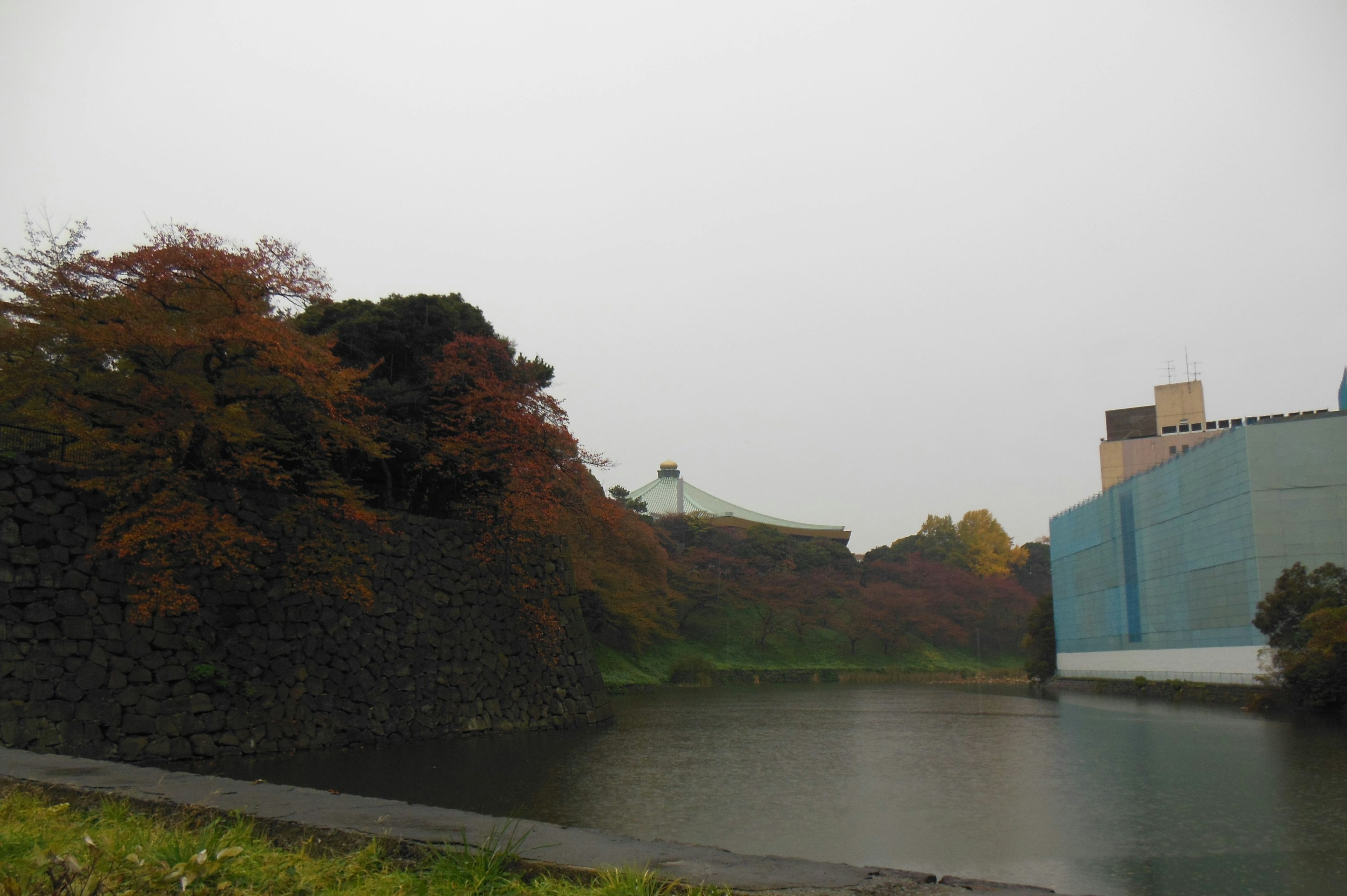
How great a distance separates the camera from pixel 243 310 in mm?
11156

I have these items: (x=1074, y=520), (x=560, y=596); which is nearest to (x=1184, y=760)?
(x=560, y=596)

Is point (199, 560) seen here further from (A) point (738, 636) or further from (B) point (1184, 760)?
(A) point (738, 636)

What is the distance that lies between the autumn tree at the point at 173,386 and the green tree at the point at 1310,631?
18.4 metres

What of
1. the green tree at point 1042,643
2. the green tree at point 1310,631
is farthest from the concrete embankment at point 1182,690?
the green tree at point 1042,643

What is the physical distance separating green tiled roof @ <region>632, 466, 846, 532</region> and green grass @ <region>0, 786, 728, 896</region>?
183ft

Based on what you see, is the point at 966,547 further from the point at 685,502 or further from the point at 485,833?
the point at 485,833

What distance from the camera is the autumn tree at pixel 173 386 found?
33.3 ft

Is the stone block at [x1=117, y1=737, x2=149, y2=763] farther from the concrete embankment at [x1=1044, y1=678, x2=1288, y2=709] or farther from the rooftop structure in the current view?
the rooftop structure

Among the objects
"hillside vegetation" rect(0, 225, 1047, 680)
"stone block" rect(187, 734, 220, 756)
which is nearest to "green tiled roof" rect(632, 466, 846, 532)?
"hillside vegetation" rect(0, 225, 1047, 680)

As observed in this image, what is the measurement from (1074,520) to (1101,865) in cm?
4155

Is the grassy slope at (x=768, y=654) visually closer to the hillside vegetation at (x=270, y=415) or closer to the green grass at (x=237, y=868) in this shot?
the hillside vegetation at (x=270, y=415)

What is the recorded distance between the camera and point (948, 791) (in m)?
9.73

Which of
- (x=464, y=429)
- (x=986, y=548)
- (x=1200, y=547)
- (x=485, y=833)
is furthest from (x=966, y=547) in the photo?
(x=485, y=833)

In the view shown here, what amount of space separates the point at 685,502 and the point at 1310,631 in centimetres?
4452
